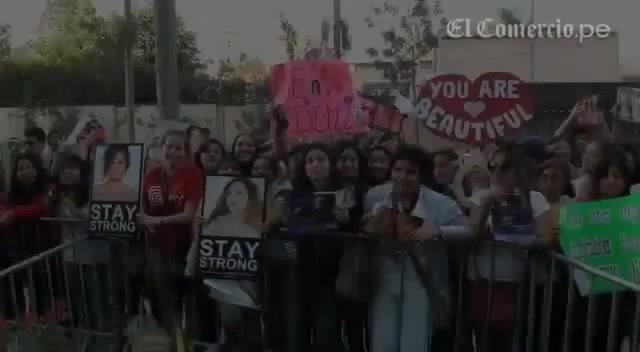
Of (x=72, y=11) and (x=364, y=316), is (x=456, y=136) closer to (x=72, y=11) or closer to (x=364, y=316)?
(x=364, y=316)

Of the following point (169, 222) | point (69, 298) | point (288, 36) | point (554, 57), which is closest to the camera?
point (169, 222)

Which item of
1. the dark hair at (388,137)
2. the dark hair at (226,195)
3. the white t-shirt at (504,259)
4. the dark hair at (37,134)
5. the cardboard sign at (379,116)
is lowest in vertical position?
the white t-shirt at (504,259)

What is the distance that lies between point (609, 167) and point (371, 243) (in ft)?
4.18

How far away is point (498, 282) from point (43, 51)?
10538 mm

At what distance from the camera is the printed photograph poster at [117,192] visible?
224 inches

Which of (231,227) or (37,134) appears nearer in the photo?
(231,227)

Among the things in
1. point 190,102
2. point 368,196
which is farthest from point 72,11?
point 368,196

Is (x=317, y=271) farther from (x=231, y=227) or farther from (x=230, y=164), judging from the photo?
(x=230, y=164)

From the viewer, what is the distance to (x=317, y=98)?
19.7ft

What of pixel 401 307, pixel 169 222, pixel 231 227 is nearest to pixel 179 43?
pixel 169 222

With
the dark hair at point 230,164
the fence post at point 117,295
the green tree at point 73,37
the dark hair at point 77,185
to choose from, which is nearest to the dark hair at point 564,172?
the dark hair at point 230,164

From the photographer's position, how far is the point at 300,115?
5.96 metres

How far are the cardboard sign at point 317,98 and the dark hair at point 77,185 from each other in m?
1.33

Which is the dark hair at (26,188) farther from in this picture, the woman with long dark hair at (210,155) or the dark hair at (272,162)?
the dark hair at (272,162)
